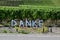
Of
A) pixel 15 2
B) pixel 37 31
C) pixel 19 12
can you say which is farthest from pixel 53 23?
pixel 15 2

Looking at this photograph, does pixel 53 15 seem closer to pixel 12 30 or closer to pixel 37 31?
pixel 37 31

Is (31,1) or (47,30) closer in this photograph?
(47,30)

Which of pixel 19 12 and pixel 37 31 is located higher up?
pixel 19 12

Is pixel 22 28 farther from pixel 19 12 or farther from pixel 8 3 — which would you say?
pixel 8 3

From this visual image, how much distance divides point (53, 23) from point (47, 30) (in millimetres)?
789

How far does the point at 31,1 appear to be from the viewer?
1656 cm

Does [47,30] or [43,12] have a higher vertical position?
[43,12]

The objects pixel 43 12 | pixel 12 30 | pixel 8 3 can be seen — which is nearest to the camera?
pixel 12 30
